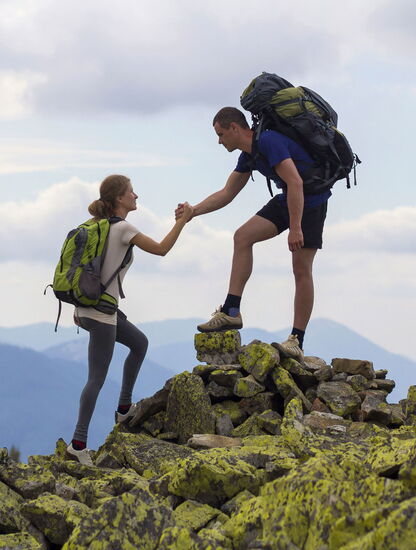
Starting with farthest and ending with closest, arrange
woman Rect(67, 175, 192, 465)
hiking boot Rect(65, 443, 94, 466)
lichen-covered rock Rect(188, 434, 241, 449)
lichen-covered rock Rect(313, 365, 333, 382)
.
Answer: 1. lichen-covered rock Rect(313, 365, 333, 382)
2. lichen-covered rock Rect(188, 434, 241, 449)
3. hiking boot Rect(65, 443, 94, 466)
4. woman Rect(67, 175, 192, 465)

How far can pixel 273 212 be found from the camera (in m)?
13.6

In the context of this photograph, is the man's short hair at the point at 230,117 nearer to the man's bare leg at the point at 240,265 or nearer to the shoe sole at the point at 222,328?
the man's bare leg at the point at 240,265

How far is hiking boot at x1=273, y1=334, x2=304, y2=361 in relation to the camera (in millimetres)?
13945

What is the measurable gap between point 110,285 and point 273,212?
12.4ft

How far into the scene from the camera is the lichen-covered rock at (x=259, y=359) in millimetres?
13477

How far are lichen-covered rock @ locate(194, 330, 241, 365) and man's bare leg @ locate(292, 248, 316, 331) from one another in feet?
→ 3.97

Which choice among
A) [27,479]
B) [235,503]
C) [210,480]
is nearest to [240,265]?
[27,479]

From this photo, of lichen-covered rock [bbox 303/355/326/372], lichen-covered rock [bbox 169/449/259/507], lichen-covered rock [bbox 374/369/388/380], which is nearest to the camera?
lichen-covered rock [bbox 169/449/259/507]

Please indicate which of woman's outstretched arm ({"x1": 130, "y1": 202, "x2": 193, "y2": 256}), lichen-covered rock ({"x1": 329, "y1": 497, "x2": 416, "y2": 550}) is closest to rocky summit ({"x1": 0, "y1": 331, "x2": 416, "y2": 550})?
lichen-covered rock ({"x1": 329, "y1": 497, "x2": 416, "y2": 550})

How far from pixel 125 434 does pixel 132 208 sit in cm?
405

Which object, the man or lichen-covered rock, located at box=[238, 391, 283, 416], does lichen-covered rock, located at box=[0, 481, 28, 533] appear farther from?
the man

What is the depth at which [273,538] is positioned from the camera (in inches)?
250

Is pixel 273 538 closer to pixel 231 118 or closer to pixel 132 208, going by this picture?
pixel 132 208

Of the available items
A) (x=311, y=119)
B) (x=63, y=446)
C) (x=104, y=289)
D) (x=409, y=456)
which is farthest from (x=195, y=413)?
(x=409, y=456)
